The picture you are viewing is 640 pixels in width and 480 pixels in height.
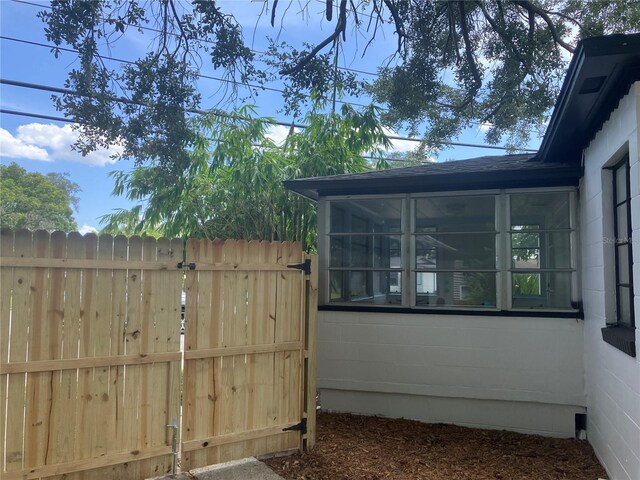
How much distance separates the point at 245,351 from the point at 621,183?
3171mm

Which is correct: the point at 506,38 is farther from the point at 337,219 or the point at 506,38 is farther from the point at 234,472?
the point at 234,472

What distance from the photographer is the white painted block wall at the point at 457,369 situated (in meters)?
4.70

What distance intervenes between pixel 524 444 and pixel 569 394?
0.71 meters

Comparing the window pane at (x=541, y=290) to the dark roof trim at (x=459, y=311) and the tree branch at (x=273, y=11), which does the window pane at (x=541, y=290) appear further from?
the tree branch at (x=273, y=11)

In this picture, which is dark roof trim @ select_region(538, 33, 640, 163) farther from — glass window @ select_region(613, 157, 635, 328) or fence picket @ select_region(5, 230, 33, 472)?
fence picket @ select_region(5, 230, 33, 472)

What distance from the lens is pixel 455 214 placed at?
5258mm

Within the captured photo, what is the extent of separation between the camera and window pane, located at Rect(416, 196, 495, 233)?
202 inches

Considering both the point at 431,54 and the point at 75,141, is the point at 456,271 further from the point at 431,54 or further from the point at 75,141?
the point at 75,141

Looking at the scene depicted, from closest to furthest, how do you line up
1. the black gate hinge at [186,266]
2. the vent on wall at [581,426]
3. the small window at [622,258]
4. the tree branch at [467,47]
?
the small window at [622,258], the black gate hinge at [186,266], the vent on wall at [581,426], the tree branch at [467,47]

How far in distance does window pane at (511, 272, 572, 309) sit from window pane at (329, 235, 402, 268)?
1.28 m

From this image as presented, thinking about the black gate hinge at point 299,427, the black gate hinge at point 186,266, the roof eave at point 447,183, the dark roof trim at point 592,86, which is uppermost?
the dark roof trim at point 592,86

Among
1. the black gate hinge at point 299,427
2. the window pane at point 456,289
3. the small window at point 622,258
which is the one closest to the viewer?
the small window at point 622,258

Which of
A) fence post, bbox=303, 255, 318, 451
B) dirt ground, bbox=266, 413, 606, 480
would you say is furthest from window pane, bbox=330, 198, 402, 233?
dirt ground, bbox=266, 413, 606, 480

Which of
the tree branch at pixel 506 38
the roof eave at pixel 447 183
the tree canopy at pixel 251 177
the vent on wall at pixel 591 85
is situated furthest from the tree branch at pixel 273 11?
the vent on wall at pixel 591 85
